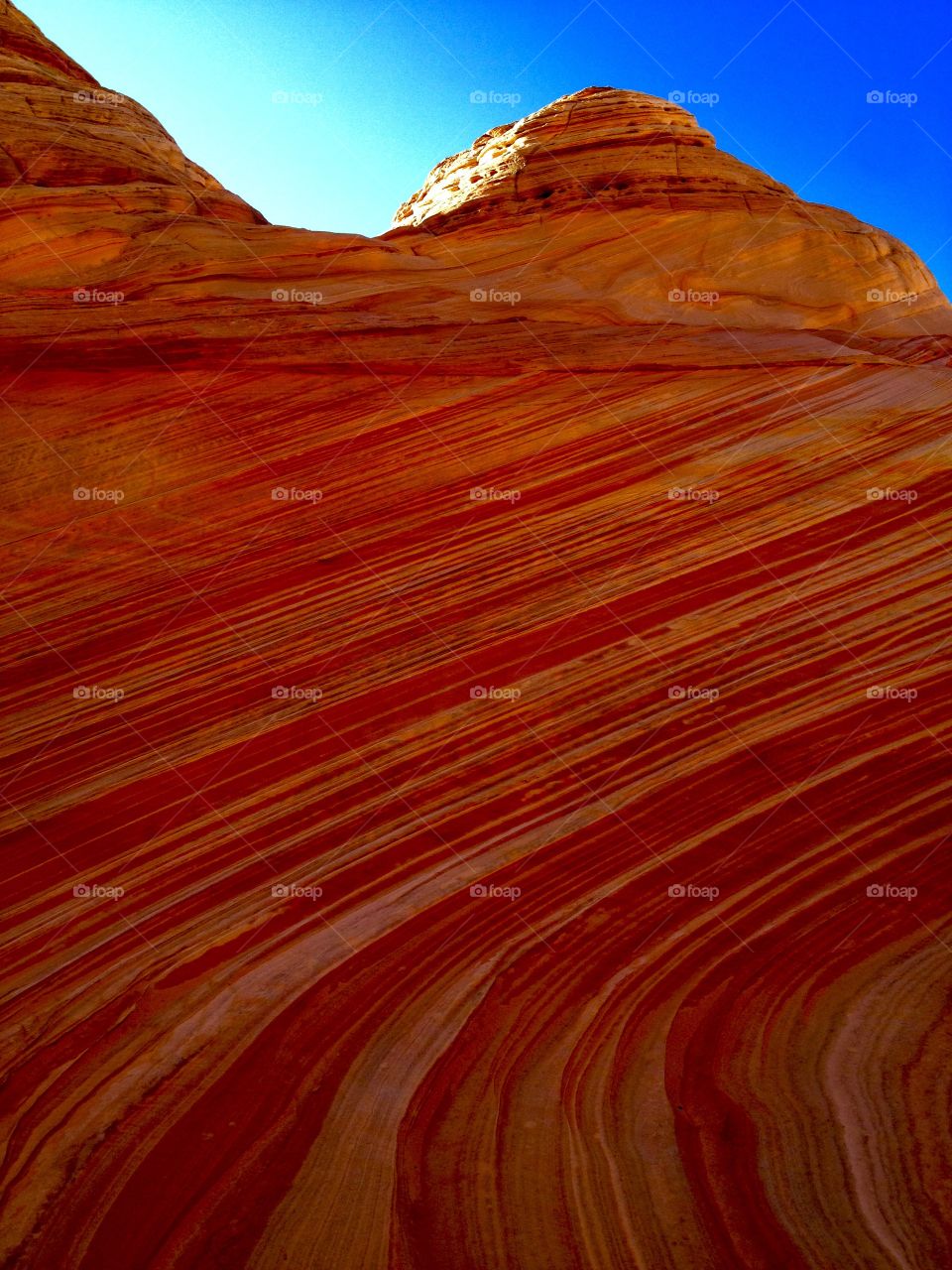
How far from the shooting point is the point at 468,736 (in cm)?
711

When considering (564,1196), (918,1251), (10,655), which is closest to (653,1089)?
(564,1196)

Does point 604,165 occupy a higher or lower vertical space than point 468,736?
higher

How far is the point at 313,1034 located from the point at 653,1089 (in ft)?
5.64

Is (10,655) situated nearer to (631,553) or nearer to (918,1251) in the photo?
(631,553)

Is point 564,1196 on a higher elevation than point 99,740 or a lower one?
lower

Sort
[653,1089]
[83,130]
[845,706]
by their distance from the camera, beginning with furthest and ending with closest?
[83,130] < [845,706] < [653,1089]

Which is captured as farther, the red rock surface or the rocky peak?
the rocky peak

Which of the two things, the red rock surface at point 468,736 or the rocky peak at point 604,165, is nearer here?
the red rock surface at point 468,736

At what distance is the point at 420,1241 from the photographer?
3488mm

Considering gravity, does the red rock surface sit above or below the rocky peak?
below

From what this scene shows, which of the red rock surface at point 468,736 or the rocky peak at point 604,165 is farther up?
the rocky peak at point 604,165

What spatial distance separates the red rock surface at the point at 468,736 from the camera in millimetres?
3824

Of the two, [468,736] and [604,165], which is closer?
[468,736]

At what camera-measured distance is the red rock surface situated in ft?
12.5
